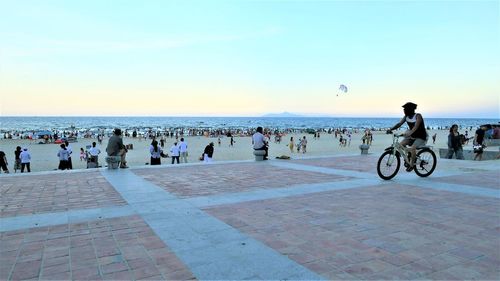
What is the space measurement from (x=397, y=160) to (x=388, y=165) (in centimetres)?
24

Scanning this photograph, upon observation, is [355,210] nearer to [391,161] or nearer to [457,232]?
[457,232]

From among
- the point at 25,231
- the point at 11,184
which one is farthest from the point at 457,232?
the point at 11,184

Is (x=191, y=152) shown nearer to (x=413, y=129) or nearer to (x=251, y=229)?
(x=413, y=129)

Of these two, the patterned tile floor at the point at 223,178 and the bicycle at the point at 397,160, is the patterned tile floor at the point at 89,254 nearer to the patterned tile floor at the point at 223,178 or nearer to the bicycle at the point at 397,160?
the patterned tile floor at the point at 223,178

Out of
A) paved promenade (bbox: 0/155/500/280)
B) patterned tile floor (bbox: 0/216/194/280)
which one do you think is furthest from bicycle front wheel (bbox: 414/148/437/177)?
patterned tile floor (bbox: 0/216/194/280)

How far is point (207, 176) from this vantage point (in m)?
9.04

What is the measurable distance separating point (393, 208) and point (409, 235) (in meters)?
1.38

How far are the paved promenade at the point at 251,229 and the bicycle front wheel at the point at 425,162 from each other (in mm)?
689

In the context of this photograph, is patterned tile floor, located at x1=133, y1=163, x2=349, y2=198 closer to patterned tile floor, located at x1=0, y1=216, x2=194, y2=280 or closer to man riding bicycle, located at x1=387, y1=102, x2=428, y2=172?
man riding bicycle, located at x1=387, y1=102, x2=428, y2=172

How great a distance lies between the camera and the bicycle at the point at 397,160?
815cm

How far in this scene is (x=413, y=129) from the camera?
313 inches

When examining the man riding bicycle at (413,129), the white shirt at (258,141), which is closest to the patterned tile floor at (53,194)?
the white shirt at (258,141)

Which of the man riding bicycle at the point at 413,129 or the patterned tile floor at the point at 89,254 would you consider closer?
the patterned tile floor at the point at 89,254

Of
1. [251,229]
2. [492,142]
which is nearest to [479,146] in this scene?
[492,142]
